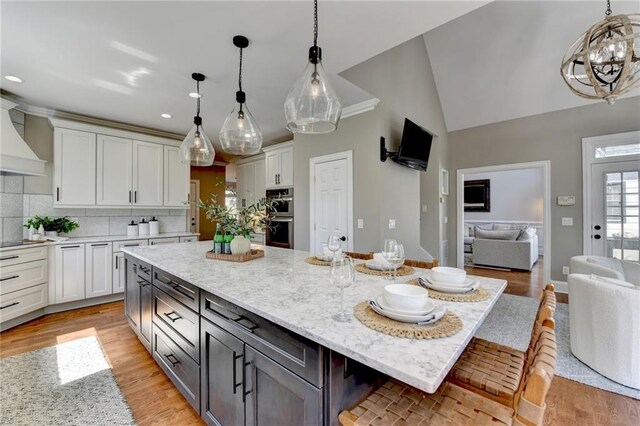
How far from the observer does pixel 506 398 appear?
995mm

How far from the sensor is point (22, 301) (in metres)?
3.08

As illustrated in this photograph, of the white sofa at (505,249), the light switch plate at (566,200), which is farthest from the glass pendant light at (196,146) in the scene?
the white sofa at (505,249)

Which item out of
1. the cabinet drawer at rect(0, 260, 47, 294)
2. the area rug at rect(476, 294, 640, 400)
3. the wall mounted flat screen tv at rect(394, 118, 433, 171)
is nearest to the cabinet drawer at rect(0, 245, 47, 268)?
the cabinet drawer at rect(0, 260, 47, 294)

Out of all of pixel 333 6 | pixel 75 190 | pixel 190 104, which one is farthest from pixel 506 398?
pixel 75 190

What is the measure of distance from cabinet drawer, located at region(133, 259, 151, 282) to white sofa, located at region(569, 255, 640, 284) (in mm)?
4202

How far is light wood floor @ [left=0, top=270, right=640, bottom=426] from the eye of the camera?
173 centimetres

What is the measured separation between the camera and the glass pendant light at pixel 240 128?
2219mm

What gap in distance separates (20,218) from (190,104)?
2618mm

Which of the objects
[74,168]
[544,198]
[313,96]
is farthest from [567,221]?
[74,168]

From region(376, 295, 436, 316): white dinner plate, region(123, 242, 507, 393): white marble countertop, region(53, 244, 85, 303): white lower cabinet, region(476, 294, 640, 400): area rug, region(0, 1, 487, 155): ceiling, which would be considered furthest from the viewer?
region(53, 244, 85, 303): white lower cabinet

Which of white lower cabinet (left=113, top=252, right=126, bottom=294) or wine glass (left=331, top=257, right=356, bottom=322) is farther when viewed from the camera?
white lower cabinet (left=113, top=252, right=126, bottom=294)

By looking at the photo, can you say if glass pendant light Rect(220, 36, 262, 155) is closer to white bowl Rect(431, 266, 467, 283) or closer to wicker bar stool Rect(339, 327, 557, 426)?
white bowl Rect(431, 266, 467, 283)

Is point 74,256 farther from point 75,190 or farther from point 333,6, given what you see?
point 333,6

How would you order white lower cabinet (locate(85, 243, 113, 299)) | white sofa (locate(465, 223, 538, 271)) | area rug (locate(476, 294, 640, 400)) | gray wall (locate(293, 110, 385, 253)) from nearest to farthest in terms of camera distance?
area rug (locate(476, 294, 640, 400)), gray wall (locate(293, 110, 385, 253)), white lower cabinet (locate(85, 243, 113, 299)), white sofa (locate(465, 223, 538, 271))
